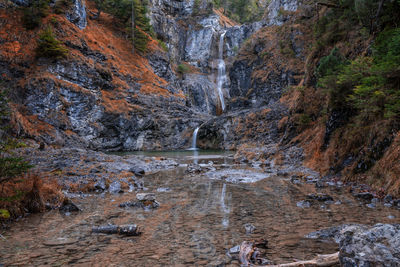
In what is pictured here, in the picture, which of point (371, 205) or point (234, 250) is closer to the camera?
point (234, 250)

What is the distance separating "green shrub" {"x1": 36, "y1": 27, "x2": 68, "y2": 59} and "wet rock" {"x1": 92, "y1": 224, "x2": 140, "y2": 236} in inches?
1062

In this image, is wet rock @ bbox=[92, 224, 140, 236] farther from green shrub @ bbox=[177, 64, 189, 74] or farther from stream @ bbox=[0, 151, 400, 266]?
green shrub @ bbox=[177, 64, 189, 74]

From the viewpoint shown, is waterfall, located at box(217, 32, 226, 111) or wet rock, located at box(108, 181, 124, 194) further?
waterfall, located at box(217, 32, 226, 111)

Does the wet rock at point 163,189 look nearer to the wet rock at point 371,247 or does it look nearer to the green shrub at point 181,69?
the wet rock at point 371,247

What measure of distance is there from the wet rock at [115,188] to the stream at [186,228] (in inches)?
20.2

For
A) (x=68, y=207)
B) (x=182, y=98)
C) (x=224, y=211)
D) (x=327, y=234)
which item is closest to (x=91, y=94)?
(x=182, y=98)

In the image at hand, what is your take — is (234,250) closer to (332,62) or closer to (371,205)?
(371,205)

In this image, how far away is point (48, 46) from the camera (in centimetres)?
2536

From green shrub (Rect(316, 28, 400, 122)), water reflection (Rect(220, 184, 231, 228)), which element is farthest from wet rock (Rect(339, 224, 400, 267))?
green shrub (Rect(316, 28, 400, 122))

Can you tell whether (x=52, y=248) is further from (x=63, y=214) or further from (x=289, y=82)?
(x=289, y=82)

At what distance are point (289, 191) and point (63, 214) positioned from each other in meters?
6.47

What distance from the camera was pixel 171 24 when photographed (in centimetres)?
6241

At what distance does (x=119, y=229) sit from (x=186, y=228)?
125 cm

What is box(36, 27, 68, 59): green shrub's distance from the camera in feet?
82.5
